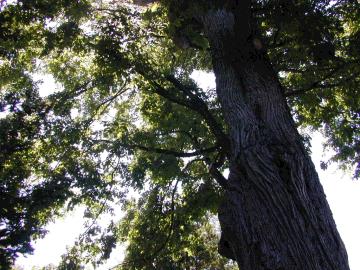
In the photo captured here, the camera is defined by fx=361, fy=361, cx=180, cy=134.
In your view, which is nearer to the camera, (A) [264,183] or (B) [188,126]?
(A) [264,183]

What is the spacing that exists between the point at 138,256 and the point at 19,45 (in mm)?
5098

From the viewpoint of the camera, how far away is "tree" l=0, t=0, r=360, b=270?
385 centimetres

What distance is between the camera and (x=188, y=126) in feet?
29.3

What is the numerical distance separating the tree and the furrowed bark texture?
0.01 metres

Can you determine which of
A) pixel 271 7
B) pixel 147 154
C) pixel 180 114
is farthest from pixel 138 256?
pixel 271 7

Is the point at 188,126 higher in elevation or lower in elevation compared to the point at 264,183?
higher

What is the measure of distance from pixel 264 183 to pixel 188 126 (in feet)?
16.9

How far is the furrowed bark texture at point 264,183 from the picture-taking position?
3.38 metres

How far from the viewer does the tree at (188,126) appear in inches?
151

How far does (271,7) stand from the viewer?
593cm

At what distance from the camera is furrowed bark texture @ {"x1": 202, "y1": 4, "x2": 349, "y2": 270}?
11.1ft

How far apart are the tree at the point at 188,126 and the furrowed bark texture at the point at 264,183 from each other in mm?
15

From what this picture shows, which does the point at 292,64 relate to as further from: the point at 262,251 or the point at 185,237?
the point at 262,251

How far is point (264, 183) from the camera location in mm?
3898
